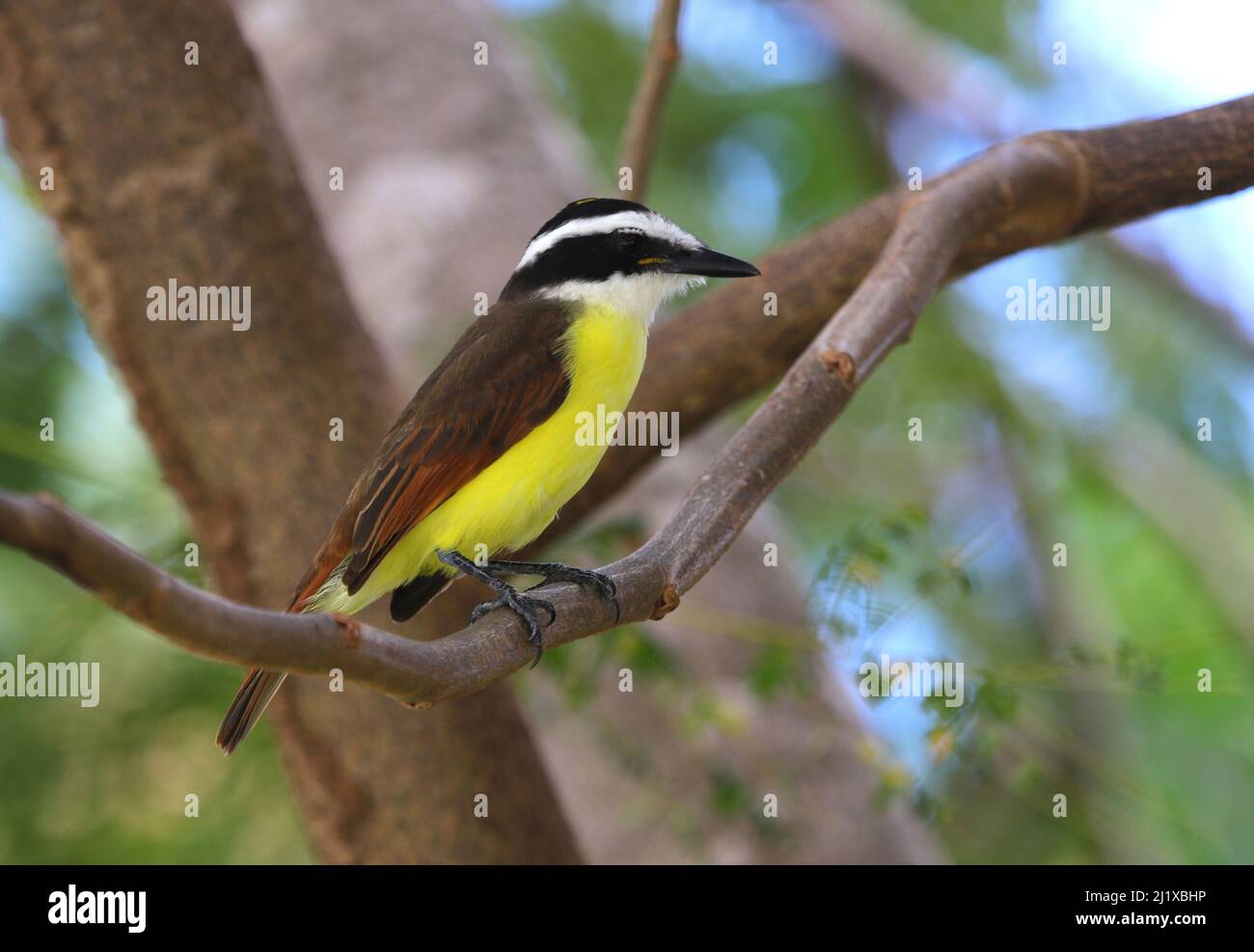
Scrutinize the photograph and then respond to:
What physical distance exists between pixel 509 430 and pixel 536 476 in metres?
0.11

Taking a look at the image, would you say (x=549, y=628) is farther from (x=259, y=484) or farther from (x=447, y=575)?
(x=259, y=484)

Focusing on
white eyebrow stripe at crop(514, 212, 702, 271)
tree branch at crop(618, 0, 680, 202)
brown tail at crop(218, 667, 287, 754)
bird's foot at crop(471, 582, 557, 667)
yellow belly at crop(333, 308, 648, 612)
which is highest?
tree branch at crop(618, 0, 680, 202)

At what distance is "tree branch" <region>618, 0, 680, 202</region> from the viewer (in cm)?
435

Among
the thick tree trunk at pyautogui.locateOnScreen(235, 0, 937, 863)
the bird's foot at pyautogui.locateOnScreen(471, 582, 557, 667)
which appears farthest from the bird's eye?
the thick tree trunk at pyautogui.locateOnScreen(235, 0, 937, 863)

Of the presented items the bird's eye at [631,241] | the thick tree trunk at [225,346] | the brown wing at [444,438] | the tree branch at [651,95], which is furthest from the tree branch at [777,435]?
the thick tree trunk at [225,346]

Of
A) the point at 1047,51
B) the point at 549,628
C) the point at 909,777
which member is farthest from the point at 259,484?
the point at 1047,51

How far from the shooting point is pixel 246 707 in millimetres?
2652

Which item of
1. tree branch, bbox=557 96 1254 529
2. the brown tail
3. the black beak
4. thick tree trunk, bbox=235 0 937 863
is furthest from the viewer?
thick tree trunk, bbox=235 0 937 863

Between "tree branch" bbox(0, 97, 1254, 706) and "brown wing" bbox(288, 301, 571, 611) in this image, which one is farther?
"brown wing" bbox(288, 301, 571, 611)

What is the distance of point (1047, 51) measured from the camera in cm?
831

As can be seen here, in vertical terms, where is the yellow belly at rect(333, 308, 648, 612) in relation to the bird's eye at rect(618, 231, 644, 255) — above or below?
below

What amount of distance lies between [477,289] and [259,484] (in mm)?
2782

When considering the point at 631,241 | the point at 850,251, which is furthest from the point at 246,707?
the point at 850,251

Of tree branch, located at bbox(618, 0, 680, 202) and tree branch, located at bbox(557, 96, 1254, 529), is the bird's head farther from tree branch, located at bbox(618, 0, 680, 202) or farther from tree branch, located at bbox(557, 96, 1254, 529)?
tree branch, located at bbox(618, 0, 680, 202)
